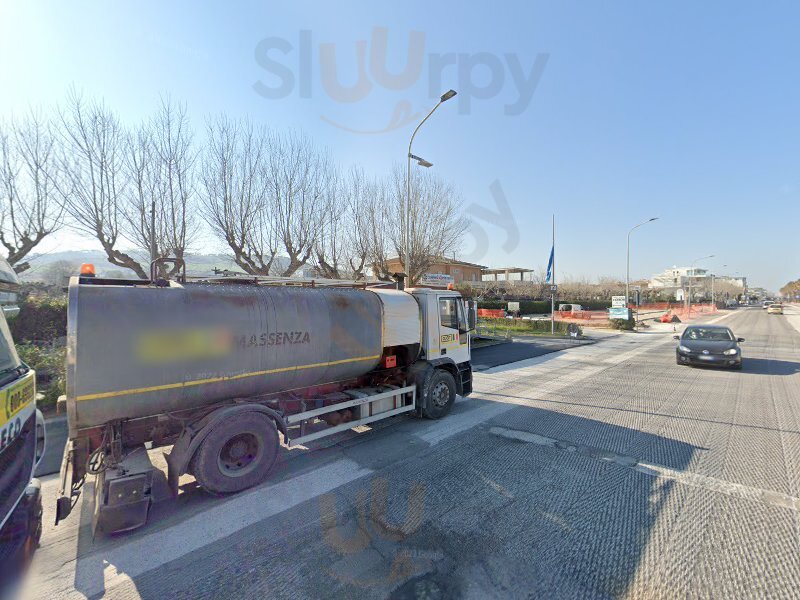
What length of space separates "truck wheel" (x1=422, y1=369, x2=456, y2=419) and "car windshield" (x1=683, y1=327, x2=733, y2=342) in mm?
11170

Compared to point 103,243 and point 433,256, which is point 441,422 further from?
point 433,256

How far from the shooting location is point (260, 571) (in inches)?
122

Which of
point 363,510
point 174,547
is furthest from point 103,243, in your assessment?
point 363,510

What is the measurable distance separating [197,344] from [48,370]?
655cm

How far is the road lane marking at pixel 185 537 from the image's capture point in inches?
120

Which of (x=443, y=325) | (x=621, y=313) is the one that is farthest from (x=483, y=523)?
(x=621, y=313)

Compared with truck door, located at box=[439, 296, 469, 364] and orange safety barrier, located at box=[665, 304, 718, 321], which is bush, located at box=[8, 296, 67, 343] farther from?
orange safety barrier, located at box=[665, 304, 718, 321]

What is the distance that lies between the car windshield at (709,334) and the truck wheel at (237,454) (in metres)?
15.0

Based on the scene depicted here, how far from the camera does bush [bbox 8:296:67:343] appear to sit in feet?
38.4

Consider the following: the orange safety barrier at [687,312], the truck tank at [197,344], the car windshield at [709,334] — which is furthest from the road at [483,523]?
the orange safety barrier at [687,312]

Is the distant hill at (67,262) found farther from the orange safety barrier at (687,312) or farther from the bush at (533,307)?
the orange safety barrier at (687,312)

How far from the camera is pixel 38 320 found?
12.1 meters

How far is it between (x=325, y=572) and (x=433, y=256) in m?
20.2

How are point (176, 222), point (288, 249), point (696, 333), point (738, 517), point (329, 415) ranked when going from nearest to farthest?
point (738, 517) → point (329, 415) → point (696, 333) → point (176, 222) → point (288, 249)
